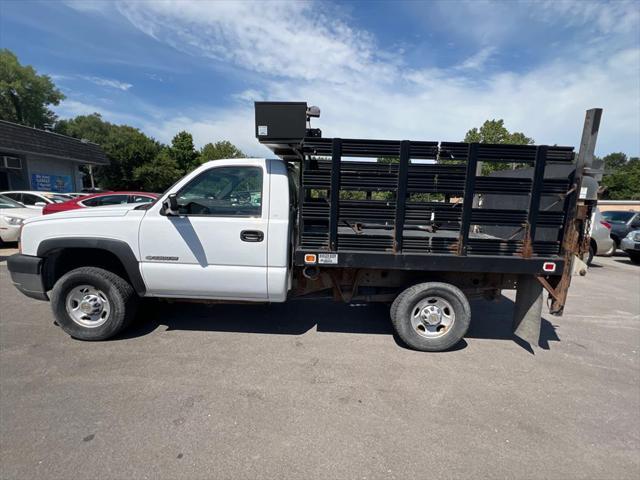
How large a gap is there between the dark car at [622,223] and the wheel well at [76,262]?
15.5 m

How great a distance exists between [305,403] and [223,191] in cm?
235

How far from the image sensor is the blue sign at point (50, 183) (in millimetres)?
18580

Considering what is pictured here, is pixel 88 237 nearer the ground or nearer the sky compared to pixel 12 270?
nearer the sky

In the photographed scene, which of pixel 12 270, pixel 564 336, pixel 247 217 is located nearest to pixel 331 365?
pixel 247 217

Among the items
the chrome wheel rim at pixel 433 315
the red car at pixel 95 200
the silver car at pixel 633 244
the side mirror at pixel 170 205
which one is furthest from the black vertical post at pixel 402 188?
the silver car at pixel 633 244

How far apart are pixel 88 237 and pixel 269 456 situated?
9.92 feet

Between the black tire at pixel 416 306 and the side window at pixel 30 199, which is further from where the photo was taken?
the side window at pixel 30 199

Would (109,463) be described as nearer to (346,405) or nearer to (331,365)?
(346,405)

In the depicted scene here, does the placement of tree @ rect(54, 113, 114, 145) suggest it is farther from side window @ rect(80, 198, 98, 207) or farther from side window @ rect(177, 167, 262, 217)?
side window @ rect(177, 167, 262, 217)

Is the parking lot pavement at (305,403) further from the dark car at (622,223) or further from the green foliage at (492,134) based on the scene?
the green foliage at (492,134)

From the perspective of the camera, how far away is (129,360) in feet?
11.3

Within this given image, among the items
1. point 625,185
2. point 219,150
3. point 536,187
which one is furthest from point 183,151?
point 625,185

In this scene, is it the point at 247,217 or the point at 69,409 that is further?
the point at 247,217

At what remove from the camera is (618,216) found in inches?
508
